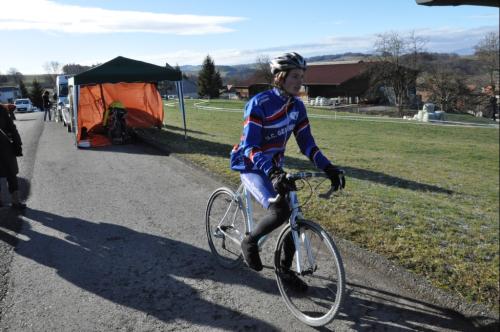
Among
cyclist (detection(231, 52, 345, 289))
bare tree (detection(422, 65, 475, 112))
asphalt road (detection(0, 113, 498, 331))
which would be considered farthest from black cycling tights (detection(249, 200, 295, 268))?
bare tree (detection(422, 65, 475, 112))

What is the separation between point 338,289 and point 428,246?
82.7 inches

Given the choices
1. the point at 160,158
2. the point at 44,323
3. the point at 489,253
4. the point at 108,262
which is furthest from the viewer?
the point at 160,158

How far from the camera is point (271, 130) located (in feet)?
11.3

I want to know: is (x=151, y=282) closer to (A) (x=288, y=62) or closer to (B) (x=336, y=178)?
(B) (x=336, y=178)

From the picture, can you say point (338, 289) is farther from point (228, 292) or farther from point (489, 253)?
point (489, 253)

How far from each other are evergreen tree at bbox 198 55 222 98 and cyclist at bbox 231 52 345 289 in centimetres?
6705

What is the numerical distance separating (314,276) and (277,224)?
29.4 inches

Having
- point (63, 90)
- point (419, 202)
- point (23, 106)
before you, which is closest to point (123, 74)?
point (419, 202)

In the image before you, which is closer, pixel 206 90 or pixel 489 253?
pixel 489 253

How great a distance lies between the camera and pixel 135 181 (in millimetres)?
8969

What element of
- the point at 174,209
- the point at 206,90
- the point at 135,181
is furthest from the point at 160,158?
the point at 206,90

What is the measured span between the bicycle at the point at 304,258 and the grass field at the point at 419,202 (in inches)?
46.1

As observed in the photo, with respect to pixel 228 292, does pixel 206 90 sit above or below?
above

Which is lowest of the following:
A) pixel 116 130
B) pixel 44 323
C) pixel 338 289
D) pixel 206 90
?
pixel 44 323
